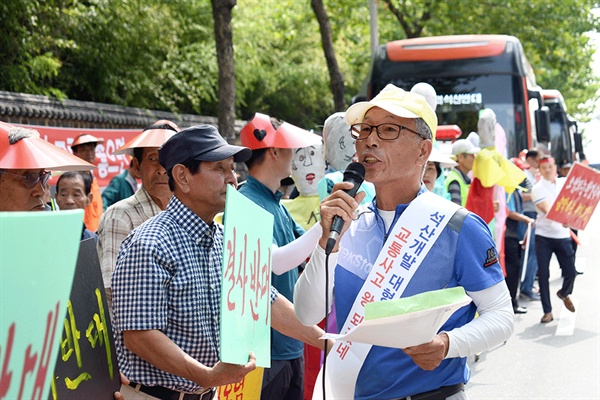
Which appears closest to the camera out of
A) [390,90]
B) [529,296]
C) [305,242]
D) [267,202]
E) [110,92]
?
[390,90]

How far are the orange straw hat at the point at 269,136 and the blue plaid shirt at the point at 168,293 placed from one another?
180 centimetres

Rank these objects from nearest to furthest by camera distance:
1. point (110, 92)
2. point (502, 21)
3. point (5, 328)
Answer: point (5, 328) → point (110, 92) → point (502, 21)

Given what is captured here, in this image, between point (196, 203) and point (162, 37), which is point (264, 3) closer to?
point (162, 37)

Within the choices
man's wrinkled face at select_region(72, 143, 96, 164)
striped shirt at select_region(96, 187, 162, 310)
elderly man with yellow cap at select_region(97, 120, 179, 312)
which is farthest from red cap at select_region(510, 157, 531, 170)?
striped shirt at select_region(96, 187, 162, 310)

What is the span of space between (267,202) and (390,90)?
1.75m

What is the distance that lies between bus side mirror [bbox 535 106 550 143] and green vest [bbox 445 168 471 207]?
4903 millimetres

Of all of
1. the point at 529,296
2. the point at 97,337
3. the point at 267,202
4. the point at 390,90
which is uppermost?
the point at 390,90

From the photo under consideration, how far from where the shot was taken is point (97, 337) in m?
3.12

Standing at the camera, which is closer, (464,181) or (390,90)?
(390,90)

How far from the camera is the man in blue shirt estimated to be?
4.96 m

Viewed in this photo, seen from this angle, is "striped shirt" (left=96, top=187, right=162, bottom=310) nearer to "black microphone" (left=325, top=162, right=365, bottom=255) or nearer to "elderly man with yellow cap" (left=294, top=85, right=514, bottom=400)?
"elderly man with yellow cap" (left=294, top=85, right=514, bottom=400)

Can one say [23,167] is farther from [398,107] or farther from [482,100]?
[482,100]

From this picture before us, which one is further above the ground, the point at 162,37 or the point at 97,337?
the point at 97,337

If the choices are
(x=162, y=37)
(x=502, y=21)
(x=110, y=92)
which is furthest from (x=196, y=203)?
(x=502, y=21)
